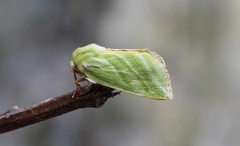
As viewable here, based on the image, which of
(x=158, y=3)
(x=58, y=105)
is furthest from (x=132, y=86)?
(x=158, y=3)

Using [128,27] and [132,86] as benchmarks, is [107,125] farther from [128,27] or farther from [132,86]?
[132,86]

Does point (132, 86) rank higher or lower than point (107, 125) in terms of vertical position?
higher

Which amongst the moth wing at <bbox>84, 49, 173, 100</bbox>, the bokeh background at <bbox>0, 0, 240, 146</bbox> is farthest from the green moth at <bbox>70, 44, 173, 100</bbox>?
the bokeh background at <bbox>0, 0, 240, 146</bbox>

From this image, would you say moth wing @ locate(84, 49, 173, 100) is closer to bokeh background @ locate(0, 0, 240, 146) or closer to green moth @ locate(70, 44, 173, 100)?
green moth @ locate(70, 44, 173, 100)

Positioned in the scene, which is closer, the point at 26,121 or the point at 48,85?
the point at 26,121

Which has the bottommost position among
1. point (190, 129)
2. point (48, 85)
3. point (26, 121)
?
point (190, 129)
